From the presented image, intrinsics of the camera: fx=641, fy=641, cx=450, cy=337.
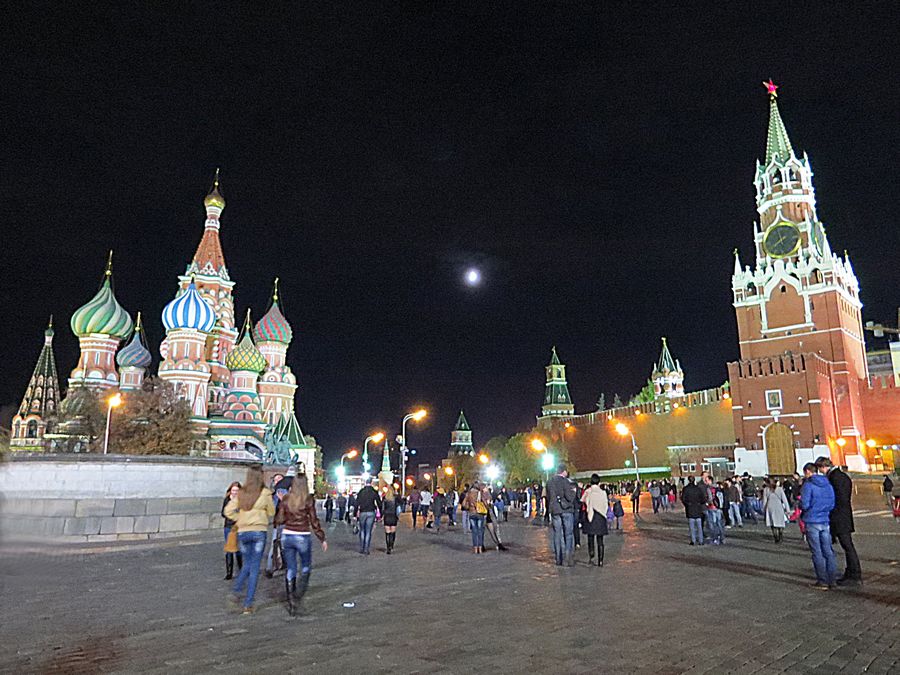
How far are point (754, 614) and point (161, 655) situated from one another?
21.0 feet

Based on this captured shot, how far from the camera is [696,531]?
1577 centimetres

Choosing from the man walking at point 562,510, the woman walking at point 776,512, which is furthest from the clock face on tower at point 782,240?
the man walking at point 562,510

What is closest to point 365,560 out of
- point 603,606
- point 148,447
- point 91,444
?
point 603,606

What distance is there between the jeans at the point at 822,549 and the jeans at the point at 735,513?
1278 centimetres

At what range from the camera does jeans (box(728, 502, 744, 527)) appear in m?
21.4

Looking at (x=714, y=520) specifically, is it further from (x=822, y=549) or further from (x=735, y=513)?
(x=735, y=513)

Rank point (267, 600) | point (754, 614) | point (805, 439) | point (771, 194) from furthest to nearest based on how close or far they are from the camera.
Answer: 1. point (771, 194)
2. point (805, 439)
3. point (267, 600)
4. point (754, 614)

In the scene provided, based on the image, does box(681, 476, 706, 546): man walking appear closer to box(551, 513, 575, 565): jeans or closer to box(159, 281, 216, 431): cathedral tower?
box(551, 513, 575, 565): jeans

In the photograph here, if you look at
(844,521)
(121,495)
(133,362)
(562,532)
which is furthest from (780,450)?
(133,362)

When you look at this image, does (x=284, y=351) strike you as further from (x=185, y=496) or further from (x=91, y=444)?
(x=185, y=496)

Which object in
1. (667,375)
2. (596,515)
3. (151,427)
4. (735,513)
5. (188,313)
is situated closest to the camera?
(596,515)

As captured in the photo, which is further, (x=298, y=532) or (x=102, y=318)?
(x=102, y=318)

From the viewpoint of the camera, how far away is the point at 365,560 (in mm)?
13797

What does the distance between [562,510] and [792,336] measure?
193ft
